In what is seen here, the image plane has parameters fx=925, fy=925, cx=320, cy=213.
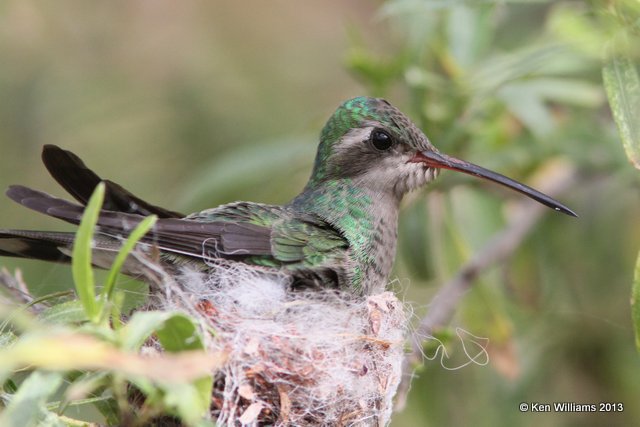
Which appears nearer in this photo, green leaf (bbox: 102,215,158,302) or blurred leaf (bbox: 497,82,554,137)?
green leaf (bbox: 102,215,158,302)

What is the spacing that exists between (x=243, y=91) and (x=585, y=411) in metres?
2.51

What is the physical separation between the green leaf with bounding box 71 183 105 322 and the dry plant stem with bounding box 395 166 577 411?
1130 millimetres

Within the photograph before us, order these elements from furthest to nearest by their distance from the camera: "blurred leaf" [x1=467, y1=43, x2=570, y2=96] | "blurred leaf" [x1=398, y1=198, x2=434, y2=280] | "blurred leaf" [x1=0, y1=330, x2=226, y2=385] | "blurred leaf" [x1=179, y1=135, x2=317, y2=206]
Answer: "blurred leaf" [x1=179, y1=135, x2=317, y2=206] < "blurred leaf" [x1=398, y1=198, x2=434, y2=280] < "blurred leaf" [x1=467, y1=43, x2=570, y2=96] < "blurred leaf" [x1=0, y1=330, x2=226, y2=385]

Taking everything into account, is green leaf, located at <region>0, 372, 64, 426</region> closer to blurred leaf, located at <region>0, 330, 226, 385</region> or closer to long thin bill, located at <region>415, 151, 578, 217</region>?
blurred leaf, located at <region>0, 330, 226, 385</region>

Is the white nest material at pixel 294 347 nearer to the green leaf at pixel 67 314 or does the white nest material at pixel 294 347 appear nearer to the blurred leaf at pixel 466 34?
the green leaf at pixel 67 314

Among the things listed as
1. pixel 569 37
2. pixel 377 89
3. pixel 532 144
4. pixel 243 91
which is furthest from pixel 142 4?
pixel 569 37

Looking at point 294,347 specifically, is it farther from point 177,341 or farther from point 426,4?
point 426,4

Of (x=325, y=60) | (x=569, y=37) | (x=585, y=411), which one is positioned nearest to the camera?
(x=569, y=37)

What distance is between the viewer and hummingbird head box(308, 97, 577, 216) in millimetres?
2978

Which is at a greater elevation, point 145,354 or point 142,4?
point 142,4

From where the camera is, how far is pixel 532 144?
3.93 meters

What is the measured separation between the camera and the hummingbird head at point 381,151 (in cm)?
298

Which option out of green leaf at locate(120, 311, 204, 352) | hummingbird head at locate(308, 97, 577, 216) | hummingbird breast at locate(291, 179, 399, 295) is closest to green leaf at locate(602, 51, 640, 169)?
hummingbird head at locate(308, 97, 577, 216)

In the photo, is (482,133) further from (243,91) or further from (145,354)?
(145,354)
